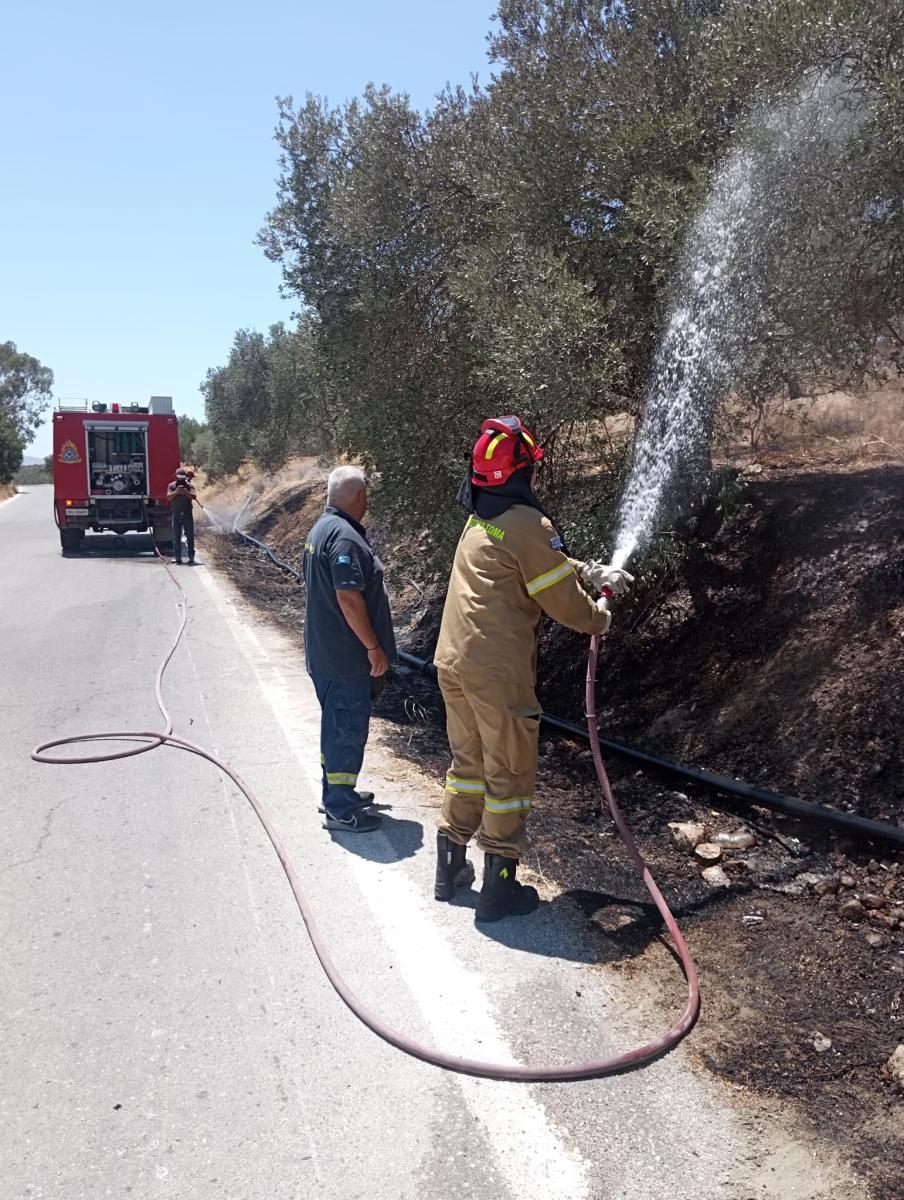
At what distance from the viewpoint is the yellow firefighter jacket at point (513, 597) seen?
144 inches

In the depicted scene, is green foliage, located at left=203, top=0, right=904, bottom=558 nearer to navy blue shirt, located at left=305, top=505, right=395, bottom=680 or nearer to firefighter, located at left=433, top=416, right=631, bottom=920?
navy blue shirt, located at left=305, top=505, right=395, bottom=680

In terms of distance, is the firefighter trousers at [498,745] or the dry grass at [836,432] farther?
the dry grass at [836,432]

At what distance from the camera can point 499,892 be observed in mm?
3746

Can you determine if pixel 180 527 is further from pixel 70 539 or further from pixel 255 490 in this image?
pixel 255 490

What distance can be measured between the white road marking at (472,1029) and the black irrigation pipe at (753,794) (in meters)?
1.96

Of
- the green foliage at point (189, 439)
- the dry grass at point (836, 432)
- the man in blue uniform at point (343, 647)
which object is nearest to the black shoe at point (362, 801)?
the man in blue uniform at point (343, 647)

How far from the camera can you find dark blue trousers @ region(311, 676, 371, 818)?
468 cm

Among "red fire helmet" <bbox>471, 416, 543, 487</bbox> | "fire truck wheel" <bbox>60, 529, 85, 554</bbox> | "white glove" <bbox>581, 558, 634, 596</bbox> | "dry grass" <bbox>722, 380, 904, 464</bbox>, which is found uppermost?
"dry grass" <bbox>722, 380, 904, 464</bbox>

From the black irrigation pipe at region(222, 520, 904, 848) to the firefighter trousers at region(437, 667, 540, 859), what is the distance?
5.45 ft

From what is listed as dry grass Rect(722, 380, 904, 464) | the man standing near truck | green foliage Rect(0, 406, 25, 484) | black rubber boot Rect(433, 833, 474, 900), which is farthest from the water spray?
green foliage Rect(0, 406, 25, 484)

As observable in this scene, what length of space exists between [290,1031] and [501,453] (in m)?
2.21

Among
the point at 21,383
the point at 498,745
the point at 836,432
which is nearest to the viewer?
the point at 498,745

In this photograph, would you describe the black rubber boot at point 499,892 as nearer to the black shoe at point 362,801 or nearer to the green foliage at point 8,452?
the black shoe at point 362,801

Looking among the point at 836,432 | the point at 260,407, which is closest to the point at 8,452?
the point at 260,407
